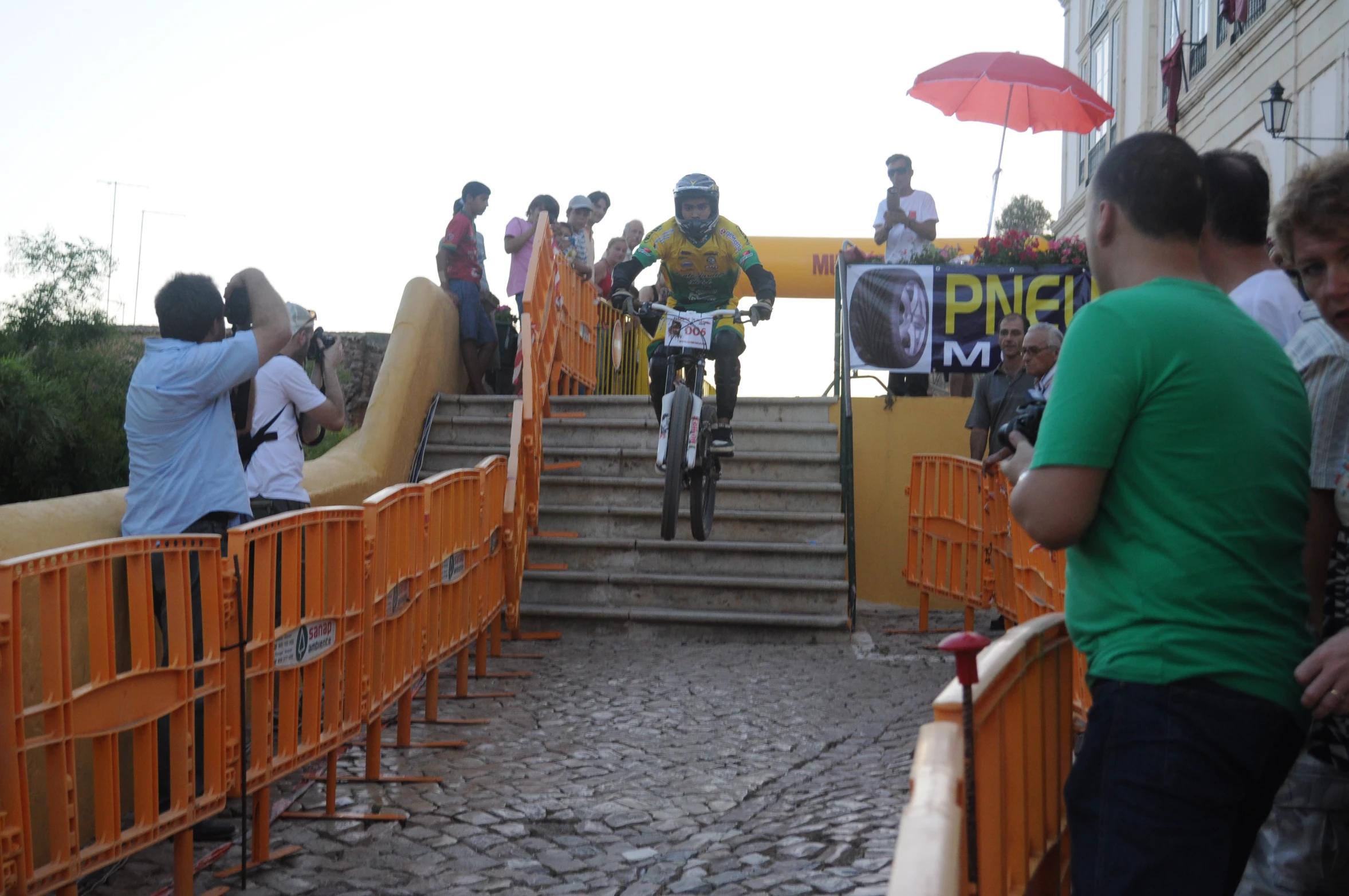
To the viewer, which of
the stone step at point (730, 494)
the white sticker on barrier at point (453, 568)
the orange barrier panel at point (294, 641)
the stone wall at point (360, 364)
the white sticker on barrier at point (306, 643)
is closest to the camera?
the orange barrier panel at point (294, 641)

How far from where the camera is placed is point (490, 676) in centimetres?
756

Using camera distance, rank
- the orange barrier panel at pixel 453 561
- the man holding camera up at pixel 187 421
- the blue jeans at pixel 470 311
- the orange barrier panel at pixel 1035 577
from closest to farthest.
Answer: the man holding camera up at pixel 187 421 → the orange barrier panel at pixel 1035 577 → the orange barrier panel at pixel 453 561 → the blue jeans at pixel 470 311

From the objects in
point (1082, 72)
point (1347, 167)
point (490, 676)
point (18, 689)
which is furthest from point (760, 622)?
point (1082, 72)

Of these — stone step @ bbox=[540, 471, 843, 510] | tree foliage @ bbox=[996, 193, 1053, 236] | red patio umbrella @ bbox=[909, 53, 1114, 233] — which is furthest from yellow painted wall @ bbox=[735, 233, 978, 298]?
tree foliage @ bbox=[996, 193, 1053, 236]

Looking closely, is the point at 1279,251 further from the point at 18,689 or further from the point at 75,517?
the point at 75,517

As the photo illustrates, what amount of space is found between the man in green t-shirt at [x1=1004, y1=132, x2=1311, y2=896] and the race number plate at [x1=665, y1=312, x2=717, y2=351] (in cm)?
616

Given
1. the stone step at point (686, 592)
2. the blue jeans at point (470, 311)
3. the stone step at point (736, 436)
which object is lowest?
the stone step at point (686, 592)

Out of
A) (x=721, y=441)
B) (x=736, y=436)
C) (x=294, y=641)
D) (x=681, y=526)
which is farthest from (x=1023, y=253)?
(x=294, y=641)

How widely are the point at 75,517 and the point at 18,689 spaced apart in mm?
1702

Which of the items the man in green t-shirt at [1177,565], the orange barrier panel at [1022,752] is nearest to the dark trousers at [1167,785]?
the man in green t-shirt at [1177,565]

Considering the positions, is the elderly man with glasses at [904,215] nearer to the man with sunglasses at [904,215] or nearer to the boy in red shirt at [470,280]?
the man with sunglasses at [904,215]

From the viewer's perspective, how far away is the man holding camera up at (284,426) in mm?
6039

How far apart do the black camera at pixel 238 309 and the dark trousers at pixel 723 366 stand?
3.35m

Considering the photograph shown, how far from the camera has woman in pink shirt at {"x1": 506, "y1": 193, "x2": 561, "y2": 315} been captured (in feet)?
40.4
